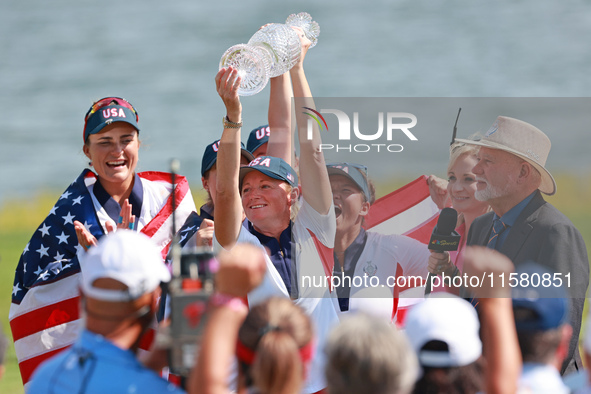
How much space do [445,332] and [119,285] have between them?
108 cm

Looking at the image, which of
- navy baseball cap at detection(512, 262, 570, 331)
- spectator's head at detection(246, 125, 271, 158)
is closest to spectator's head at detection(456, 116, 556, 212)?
navy baseball cap at detection(512, 262, 570, 331)

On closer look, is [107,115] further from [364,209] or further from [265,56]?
[364,209]

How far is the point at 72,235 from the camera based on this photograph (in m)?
4.82

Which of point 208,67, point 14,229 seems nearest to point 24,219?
point 14,229

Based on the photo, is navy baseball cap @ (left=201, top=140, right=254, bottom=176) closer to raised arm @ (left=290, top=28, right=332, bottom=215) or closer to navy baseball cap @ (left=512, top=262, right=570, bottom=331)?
raised arm @ (left=290, top=28, right=332, bottom=215)

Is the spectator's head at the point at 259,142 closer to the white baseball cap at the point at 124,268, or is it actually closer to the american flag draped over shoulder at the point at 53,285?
the american flag draped over shoulder at the point at 53,285

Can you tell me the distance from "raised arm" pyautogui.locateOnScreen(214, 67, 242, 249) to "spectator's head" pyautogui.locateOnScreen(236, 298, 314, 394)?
1338mm

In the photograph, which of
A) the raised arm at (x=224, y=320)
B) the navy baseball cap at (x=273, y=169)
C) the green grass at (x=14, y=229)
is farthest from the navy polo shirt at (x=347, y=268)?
the green grass at (x=14, y=229)

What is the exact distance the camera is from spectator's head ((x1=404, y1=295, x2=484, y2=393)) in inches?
105

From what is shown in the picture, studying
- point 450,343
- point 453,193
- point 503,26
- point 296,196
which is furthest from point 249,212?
point 503,26

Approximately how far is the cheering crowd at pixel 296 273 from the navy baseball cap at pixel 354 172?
0.01 metres

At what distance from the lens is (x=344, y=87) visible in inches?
803

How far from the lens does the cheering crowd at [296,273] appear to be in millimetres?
2521

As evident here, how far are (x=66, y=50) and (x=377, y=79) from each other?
10492mm
